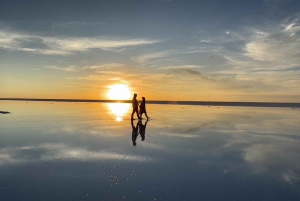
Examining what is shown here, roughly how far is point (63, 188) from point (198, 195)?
3.52 meters

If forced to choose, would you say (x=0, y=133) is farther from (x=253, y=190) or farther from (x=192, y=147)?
(x=253, y=190)

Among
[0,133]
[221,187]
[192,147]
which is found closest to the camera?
[221,187]

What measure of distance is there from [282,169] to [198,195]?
412 cm

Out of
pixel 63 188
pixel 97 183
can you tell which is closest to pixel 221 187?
pixel 97 183

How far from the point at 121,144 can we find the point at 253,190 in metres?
7.17

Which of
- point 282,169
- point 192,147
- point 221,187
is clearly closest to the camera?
point 221,187

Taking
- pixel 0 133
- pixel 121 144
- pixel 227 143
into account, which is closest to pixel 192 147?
pixel 227 143

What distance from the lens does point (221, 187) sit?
6.84 m

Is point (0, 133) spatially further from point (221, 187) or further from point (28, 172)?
point (221, 187)

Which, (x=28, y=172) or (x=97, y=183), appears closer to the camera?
(x=97, y=183)

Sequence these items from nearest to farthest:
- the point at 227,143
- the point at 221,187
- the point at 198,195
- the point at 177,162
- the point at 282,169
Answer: the point at 198,195 < the point at 221,187 < the point at 282,169 < the point at 177,162 < the point at 227,143

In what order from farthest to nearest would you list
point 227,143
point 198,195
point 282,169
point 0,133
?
point 0,133 < point 227,143 < point 282,169 < point 198,195

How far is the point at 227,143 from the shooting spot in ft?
43.5

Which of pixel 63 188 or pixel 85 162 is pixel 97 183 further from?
pixel 85 162
